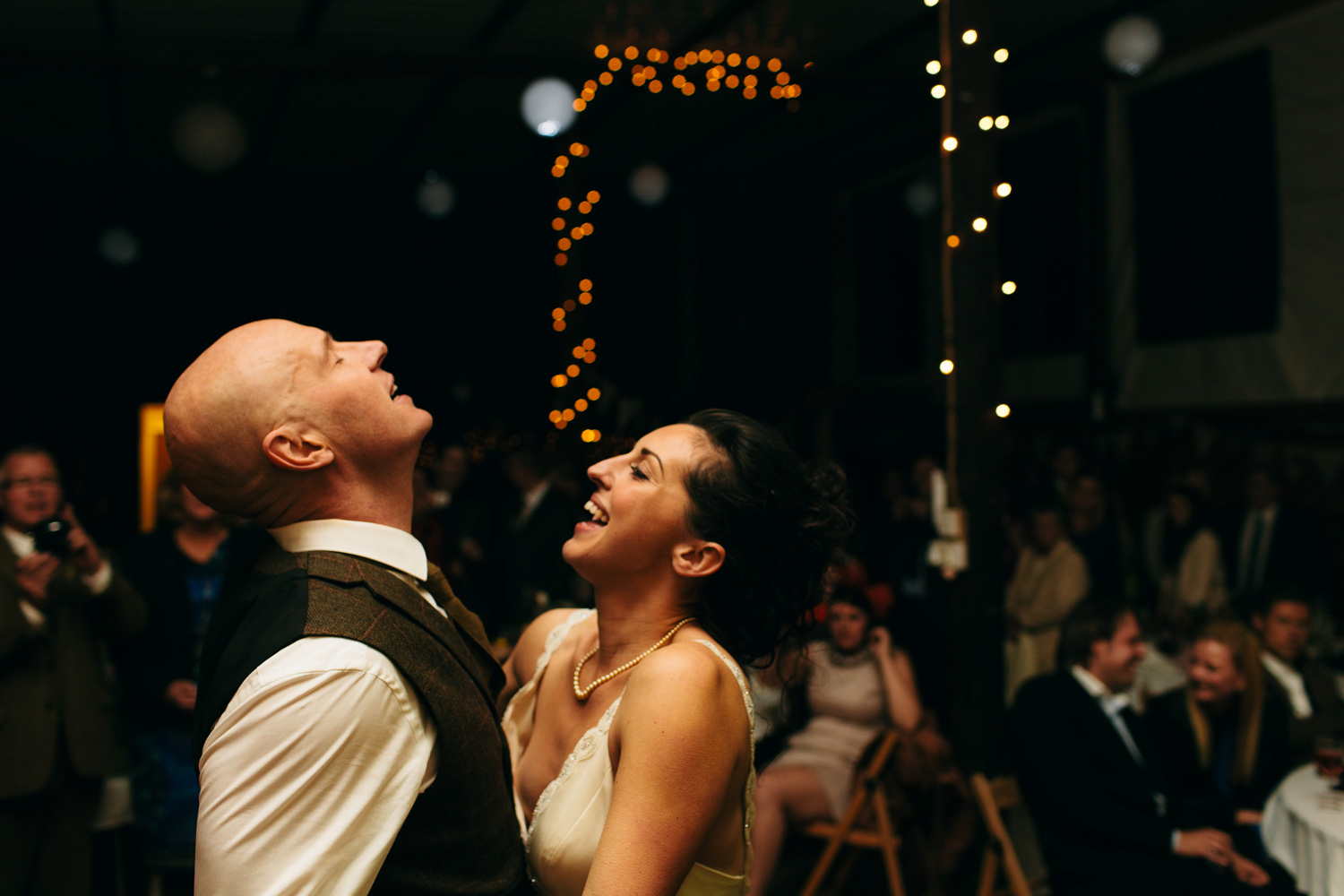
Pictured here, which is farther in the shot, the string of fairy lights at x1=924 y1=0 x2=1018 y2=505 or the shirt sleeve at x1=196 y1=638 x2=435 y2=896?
the string of fairy lights at x1=924 y1=0 x2=1018 y2=505

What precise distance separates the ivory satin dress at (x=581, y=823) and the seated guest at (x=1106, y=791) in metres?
2.14

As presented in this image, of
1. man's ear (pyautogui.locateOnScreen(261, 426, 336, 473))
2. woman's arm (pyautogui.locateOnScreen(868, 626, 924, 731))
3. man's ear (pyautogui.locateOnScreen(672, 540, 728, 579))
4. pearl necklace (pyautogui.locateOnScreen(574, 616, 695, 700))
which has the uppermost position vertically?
man's ear (pyautogui.locateOnScreen(261, 426, 336, 473))

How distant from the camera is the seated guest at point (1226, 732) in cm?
347

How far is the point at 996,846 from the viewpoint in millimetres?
3291

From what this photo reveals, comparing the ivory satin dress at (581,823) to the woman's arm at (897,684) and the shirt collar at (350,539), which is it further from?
the woman's arm at (897,684)

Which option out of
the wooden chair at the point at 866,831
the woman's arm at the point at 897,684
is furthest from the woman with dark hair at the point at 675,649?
the woman's arm at the point at 897,684

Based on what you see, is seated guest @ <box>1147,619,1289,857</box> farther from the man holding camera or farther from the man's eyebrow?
the man holding camera

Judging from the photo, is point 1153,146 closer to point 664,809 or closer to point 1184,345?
point 1184,345

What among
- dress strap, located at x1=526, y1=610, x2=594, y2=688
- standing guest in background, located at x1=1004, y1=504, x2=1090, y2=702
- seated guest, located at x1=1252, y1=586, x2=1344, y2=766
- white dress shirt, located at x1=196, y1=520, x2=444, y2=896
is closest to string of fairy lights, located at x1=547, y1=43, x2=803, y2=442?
standing guest in background, located at x1=1004, y1=504, x2=1090, y2=702

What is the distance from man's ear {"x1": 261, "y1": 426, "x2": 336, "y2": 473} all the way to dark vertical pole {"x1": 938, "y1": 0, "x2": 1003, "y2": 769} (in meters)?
2.74

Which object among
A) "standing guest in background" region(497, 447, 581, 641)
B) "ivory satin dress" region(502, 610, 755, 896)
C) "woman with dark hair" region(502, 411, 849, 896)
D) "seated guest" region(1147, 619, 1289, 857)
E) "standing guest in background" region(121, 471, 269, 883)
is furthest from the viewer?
"standing guest in background" region(497, 447, 581, 641)

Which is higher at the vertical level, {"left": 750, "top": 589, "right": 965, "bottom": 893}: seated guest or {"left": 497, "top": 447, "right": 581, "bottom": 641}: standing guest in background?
{"left": 497, "top": 447, "right": 581, "bottom": 641}: standing guest in background

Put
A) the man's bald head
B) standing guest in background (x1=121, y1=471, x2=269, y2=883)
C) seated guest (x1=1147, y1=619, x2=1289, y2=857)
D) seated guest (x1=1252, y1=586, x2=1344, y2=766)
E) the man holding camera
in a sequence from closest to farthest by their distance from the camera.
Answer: the man's bald head → the man holding camera → standing guest in background (x1=121, y1=471, x2=269, y2=883) → seated guest (x1=1147, y1=619, x2=1289, y2=857) → seated guest (x1=1252, y1=586, x2=1344, y2=766)

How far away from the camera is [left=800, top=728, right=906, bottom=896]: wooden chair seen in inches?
139
